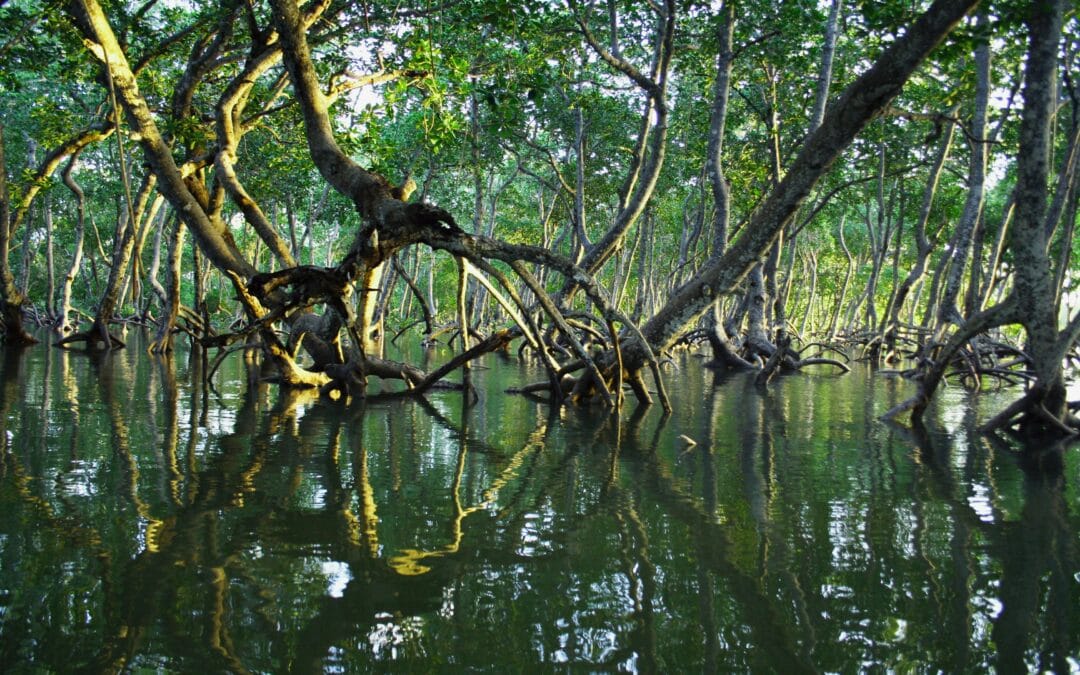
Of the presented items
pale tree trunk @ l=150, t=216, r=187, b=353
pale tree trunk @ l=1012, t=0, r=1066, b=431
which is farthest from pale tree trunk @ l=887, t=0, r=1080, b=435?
pale tree trunk @ l=150, t=216, r=187, b=353

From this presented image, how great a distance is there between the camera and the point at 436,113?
9523 millimetres

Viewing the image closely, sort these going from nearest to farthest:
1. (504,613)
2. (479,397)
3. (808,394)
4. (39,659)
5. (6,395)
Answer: (39,659), (504,613), (6,395), (479,397), (808,394)

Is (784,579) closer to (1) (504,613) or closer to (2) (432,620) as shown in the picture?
(1) (504,613)

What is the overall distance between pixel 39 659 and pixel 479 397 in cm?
792

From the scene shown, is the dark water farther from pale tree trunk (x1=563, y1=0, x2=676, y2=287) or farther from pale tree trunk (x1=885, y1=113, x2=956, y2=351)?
pale tree trunk (x1=885, y1=113, x2=956, y2=351)

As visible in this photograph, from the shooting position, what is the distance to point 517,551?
12.7 feet

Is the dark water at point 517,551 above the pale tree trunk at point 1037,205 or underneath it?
underneath

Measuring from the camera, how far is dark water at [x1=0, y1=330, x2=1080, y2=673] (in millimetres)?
2850

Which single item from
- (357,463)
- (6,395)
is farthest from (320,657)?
(6,395)

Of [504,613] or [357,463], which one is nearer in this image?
[504,613]

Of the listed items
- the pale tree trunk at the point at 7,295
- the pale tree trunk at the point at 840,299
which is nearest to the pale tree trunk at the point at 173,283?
the pale tree trunk at the point at 7,295

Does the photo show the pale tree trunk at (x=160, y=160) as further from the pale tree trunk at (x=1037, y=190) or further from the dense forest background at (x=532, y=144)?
the pale tree trunk at (x=1037, y=190)

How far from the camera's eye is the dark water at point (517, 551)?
112 inches

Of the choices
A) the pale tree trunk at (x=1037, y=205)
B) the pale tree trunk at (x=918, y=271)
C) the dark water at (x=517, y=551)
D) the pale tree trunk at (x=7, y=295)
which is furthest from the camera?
the pale tree trunk at (x=918, y=271)
